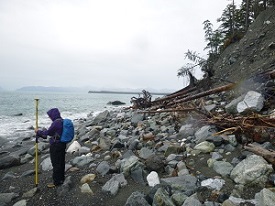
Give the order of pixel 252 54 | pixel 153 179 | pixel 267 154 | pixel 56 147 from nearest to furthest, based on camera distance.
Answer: pixel 267 154 → pixel 153 179 → pixel 56 147 → pixel 252 54

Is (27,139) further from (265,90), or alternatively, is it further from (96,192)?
(265,90)

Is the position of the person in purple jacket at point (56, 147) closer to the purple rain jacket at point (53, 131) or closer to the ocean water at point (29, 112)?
the purple rain jacket at point (53, 131)

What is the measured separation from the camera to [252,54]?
13.8 meters

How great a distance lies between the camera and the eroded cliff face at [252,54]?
12062 mm

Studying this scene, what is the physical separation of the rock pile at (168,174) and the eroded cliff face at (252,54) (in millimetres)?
6284

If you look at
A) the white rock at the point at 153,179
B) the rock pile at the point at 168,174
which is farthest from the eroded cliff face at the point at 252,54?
the white rock at the point at 153,179

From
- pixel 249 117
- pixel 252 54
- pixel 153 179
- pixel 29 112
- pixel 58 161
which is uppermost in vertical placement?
pixel 252 54

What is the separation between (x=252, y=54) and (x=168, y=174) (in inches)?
481

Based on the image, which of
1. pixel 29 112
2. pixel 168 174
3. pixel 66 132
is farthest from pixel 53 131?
pixel 29 112

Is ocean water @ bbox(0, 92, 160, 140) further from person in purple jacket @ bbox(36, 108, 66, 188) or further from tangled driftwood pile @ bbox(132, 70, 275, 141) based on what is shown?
tangled driftwood pile @ bbox(132, 70, 275, 141)

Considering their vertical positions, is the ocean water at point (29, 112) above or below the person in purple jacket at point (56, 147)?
below

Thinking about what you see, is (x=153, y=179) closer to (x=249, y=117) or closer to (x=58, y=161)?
(x=58, y=161)

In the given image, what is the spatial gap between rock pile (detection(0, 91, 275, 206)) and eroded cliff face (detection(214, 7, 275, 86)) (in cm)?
628

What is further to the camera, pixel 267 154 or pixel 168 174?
pixel 168 174
